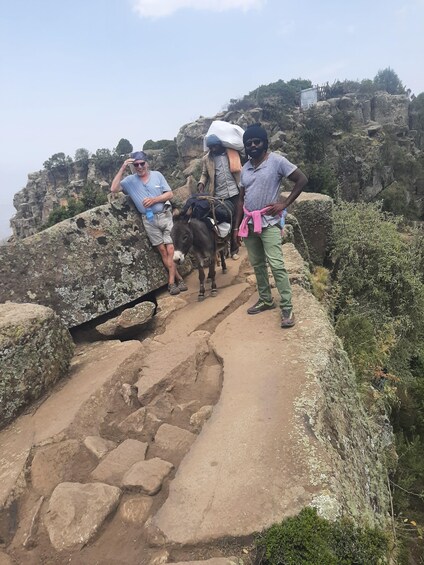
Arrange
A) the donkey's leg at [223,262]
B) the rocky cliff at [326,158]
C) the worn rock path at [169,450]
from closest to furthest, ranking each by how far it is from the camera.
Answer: the worn rock path at [169,450], the donkey's leg at [223,262], the rocky cliff at [326,158]

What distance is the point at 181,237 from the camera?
5840 mm

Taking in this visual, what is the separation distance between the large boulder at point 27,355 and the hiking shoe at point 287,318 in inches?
98.4

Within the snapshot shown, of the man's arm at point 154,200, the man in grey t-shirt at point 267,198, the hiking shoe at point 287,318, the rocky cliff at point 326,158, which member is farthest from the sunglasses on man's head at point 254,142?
the rocky cliff at point 326,158

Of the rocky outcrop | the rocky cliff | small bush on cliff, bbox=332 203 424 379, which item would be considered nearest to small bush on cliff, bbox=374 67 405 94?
the rocky cliff

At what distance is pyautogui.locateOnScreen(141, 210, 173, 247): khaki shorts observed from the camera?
6.90 meters

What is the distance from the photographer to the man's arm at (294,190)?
14.6 ft

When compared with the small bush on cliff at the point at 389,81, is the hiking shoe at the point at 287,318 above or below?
below

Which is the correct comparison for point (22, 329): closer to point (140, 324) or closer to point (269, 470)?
point (140, 324)

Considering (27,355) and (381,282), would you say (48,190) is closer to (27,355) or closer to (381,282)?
(381,282)

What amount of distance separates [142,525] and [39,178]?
215 feet

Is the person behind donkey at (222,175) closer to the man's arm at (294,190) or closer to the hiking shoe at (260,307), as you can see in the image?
the hiking shoe at (260,307)

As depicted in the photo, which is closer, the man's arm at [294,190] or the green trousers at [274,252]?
the man's arm at [294,190]

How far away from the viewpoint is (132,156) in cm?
661

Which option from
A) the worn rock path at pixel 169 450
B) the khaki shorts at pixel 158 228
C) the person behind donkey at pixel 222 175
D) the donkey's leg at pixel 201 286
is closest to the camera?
the worn rock path at pixel 169 450
